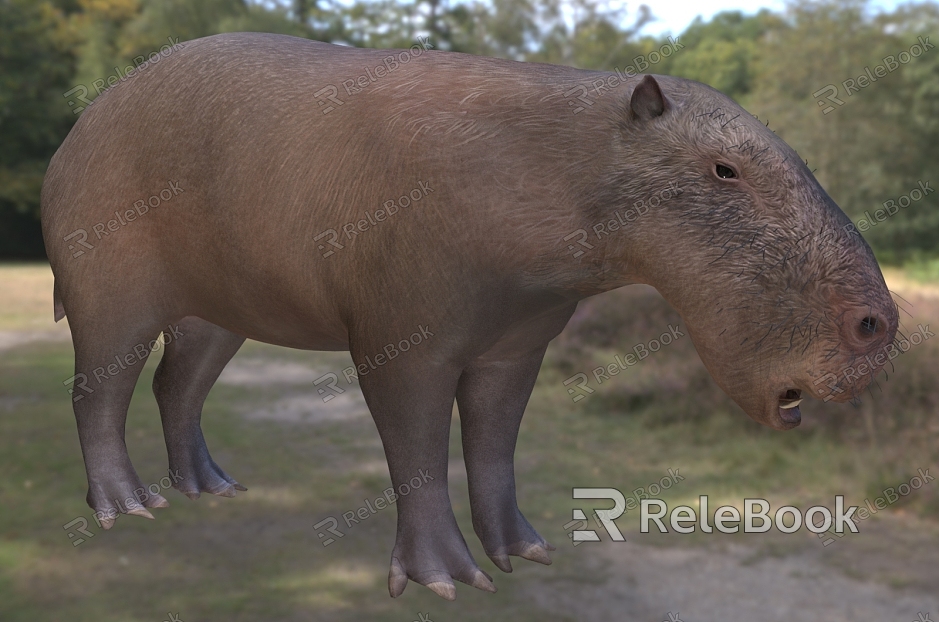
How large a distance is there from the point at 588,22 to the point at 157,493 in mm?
26538

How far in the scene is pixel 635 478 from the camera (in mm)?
13625

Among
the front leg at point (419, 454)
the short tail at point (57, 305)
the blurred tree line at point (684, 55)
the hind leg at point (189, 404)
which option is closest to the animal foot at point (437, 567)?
the front leg at point (419, 454)

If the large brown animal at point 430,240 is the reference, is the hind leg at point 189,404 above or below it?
below

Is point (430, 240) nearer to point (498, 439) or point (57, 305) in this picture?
point (498, 439)

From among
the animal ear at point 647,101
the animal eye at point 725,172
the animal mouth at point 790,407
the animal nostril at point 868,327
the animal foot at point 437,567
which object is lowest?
the animal foot at point 437,567

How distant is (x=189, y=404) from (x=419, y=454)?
47.8 inches

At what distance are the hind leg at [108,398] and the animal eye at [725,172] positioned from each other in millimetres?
1969

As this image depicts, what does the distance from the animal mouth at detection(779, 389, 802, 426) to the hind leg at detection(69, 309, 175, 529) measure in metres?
2.09

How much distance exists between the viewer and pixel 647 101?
2.32m

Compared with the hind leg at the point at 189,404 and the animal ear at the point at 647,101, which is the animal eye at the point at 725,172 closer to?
the animal ear at the point at 647,101

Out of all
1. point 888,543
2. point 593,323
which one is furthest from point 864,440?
point 593,323

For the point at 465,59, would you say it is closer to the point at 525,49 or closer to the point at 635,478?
the point at 635,478

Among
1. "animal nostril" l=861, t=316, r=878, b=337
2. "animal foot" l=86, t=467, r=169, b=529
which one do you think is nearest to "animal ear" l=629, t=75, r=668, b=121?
"animal nostril" l=861, t=316, r=878, b=337

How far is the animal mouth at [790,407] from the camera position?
222 centimetres
